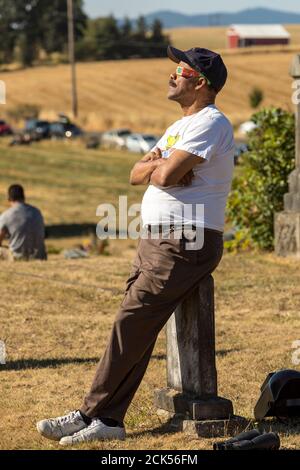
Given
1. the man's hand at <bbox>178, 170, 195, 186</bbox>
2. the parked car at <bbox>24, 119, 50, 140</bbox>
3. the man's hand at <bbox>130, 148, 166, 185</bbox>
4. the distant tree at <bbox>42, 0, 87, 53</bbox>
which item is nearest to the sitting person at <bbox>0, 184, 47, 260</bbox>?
the man's hand at <bbox>130, 148, 166, 185</bbox>

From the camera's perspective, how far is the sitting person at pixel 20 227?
13.6 m

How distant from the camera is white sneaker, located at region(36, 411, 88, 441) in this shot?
600 centimetres

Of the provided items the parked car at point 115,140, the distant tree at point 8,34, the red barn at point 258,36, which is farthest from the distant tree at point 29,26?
the parked car at point 115,140

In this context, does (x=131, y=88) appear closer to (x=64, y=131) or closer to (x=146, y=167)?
(x=64, y=131)

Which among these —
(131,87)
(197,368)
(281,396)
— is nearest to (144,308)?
(197,368)

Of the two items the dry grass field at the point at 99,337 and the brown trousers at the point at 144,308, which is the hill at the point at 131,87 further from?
the brown trousers at the point at 144,308

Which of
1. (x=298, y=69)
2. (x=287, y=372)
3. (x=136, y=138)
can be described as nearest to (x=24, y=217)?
(x=298, y=69)

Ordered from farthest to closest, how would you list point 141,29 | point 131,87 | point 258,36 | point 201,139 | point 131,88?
point 258,36
point 141,29
point 131,87
point 131,88
point 201,139

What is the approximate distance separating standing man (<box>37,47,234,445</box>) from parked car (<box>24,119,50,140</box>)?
49138 mm

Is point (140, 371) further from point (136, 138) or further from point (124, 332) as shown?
point (136, 138)

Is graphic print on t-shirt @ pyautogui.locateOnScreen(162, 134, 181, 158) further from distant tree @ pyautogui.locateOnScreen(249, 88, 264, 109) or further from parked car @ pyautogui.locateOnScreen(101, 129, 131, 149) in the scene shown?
distant tree @ pyautogui.locateOnScreen(249, 88, 264, 109)

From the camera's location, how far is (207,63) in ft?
19.5

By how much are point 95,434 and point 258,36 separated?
116317mm
